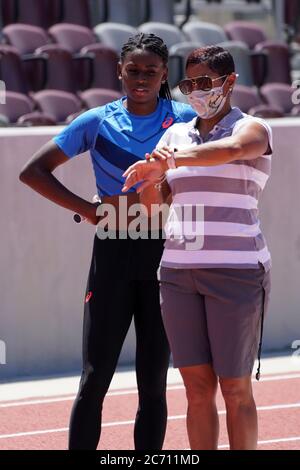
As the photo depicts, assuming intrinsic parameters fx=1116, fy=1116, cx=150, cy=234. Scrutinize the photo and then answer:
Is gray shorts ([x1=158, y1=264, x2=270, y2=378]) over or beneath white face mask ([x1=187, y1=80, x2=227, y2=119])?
beneath

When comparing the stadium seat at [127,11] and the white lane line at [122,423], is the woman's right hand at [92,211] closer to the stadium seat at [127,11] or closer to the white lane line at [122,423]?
the white lane line at [122,423]

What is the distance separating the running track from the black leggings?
0.97 meters

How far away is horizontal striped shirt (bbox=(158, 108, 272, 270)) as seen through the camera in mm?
3898

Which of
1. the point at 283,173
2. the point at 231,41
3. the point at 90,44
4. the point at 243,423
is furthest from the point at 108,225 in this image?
the point at 231,41

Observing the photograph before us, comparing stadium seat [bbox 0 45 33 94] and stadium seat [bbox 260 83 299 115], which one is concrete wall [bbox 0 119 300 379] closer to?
stadium seat [bbox 0 45 33 94]

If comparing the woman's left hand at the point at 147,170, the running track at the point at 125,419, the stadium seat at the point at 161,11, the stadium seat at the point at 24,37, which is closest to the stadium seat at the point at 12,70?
the stadium seat at the point at 24,37

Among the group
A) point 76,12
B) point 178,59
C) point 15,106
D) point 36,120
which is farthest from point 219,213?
point 76,12

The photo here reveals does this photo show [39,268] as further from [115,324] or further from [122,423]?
[115,324]

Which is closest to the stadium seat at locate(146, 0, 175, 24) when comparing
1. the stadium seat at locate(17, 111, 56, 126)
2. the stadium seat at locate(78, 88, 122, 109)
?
the stadium seat at locate(78, 88, 122, 109)

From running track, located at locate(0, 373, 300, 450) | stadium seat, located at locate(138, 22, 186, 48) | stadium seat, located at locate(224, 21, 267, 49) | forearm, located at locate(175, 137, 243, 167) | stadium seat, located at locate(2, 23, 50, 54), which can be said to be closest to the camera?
forearm, located at locate(175, 137, 243, 167)

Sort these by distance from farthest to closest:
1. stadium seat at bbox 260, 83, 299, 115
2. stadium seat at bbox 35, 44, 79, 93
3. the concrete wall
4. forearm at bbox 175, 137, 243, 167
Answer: stadium seat at bbox 260, 83, 299, 115
stadium seat at bbox 35, 44, 79, 93
the concrete wall
forearm at bbox 175, 137, 243, 167

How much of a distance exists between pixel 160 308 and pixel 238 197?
26.6 inches
